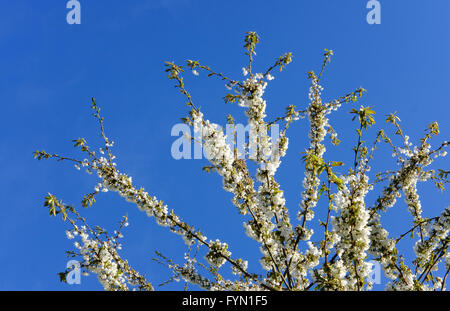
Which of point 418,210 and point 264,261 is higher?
point 418,210

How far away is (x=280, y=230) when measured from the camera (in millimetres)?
4398

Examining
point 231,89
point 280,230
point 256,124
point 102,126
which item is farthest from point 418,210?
point 102,126

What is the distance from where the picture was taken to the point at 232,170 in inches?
177

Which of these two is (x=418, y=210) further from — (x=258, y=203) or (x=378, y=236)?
(x=258, y=203)

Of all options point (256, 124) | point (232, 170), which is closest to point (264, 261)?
point (232, 170)

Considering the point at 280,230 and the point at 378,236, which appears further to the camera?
the point at 280,230

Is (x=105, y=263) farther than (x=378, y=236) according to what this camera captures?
Yes
